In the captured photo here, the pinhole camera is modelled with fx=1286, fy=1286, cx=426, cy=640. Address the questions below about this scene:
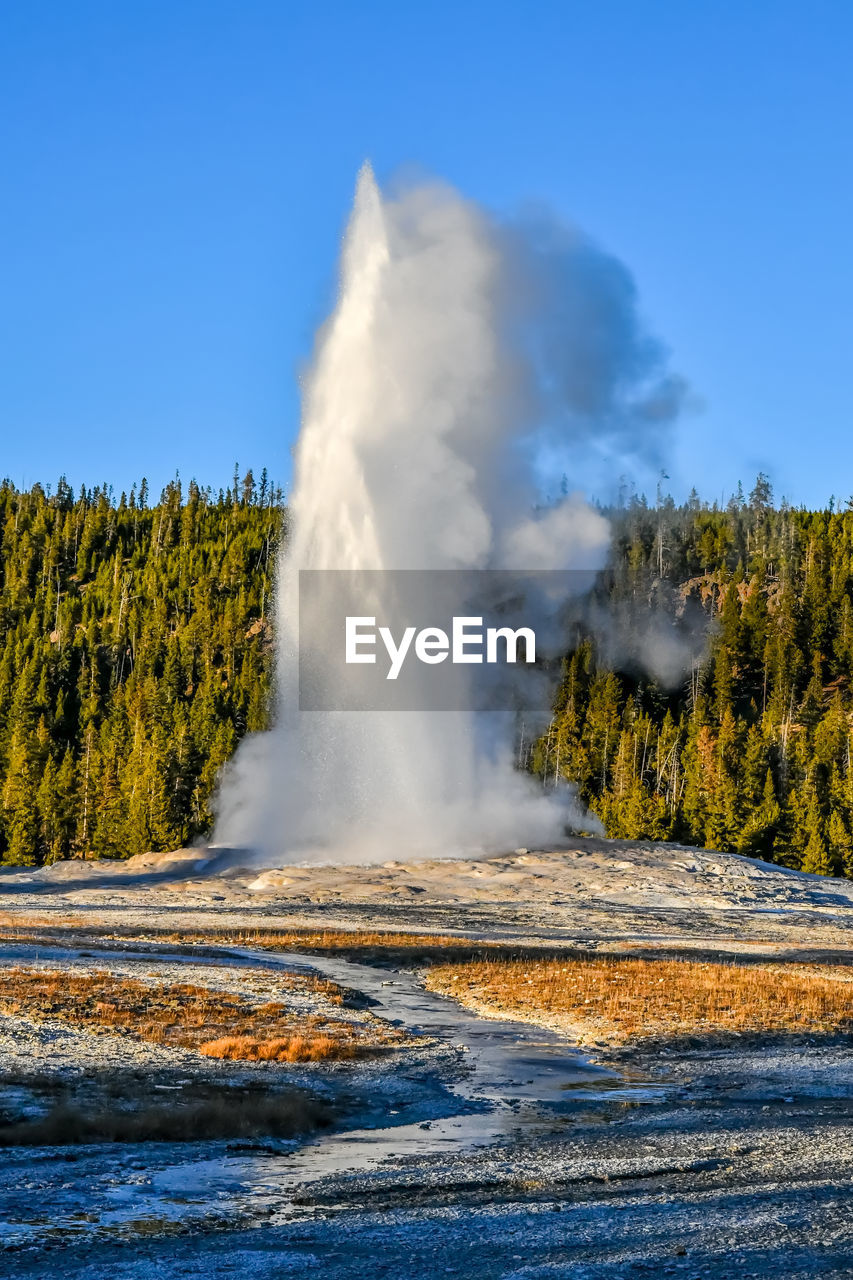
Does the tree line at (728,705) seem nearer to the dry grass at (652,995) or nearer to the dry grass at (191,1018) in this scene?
the dry grass at (652,995)

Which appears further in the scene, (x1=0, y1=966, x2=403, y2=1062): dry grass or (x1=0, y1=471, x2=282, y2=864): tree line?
(x1=0, y1=471, x2=282, y2=864): tree line

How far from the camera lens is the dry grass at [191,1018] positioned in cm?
2255

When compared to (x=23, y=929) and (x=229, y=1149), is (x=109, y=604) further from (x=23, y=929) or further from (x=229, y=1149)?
(x=229, y=1149)

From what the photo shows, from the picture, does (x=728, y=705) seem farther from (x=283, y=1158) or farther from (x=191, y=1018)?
(x=283, y=1158)

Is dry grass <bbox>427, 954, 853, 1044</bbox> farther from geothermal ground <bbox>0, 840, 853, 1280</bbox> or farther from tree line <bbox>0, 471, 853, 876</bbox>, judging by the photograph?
tree line <bbox>0, 471, 853, 876</bbox>

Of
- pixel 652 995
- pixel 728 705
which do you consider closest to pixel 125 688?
pixel 728 705

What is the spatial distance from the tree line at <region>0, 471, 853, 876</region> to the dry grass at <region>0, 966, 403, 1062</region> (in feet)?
194

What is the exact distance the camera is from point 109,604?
178250 mm

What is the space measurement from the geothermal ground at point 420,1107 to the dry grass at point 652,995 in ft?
0.47

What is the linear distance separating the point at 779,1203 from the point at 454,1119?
6.08 meters

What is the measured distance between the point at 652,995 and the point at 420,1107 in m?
13.6

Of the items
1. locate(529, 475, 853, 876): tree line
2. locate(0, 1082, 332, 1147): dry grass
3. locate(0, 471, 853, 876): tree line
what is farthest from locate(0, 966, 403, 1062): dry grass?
locate(529, 475, 853, 876): tree line

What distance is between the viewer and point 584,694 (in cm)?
13388

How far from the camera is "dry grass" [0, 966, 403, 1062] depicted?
2255cm
